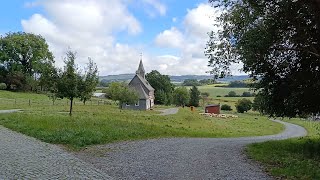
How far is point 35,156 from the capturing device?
12.9m

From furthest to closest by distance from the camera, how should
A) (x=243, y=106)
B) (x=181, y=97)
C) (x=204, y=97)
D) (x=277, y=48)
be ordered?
(x=204, y=97) < (x=181, y=97) < (x=243, y=106) < (x=277, y=48)

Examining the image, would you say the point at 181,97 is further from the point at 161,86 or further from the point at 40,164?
the point at 40,164

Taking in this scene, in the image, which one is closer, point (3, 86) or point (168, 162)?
point (168, 162)

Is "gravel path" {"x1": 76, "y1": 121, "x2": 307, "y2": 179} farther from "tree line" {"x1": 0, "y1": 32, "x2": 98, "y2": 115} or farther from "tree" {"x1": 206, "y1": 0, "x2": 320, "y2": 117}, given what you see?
"tree line" {"x1": 0, "y1": 32, "x2": 98, "y2": 115}

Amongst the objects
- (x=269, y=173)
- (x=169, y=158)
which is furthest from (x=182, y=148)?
(x=269, y=173)

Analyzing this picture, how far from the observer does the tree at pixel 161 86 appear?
11650 cm

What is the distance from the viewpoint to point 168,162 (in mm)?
Answer: 12633

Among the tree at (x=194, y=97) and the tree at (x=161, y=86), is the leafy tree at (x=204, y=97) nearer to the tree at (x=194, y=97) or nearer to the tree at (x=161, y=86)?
the tree at (x=194, y=97)

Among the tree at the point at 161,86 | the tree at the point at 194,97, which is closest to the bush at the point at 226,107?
the tree at the point at 194,97

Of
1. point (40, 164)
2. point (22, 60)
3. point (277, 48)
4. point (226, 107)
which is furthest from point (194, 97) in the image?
point (40, 164)

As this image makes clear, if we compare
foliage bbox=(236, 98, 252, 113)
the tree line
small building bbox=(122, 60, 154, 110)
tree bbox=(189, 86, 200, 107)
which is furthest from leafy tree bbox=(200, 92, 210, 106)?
the tree line

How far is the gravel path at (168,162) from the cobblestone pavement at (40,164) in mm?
618

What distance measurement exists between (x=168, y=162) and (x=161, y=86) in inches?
4242

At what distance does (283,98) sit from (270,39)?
18.1ft
